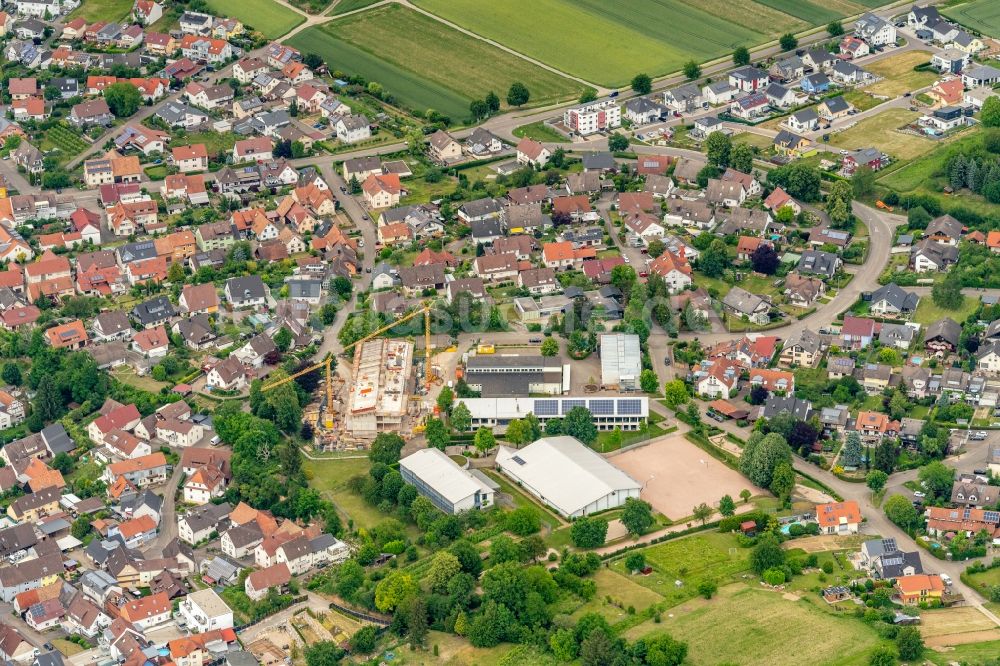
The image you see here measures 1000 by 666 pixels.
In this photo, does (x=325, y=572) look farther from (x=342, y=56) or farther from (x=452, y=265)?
(x=342, y=56)

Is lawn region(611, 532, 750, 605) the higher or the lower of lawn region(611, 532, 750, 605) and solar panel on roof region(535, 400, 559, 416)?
the lower

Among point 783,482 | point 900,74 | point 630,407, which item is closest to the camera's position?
point 783,482

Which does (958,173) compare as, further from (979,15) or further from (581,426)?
(581,426)

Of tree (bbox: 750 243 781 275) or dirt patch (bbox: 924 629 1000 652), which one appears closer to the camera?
dirt patch (bbox: 924 629 1000 652)

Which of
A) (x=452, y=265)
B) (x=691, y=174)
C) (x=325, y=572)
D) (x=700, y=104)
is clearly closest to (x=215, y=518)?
(x=325, y=572)

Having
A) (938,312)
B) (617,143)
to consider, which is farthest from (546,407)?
(617,143)

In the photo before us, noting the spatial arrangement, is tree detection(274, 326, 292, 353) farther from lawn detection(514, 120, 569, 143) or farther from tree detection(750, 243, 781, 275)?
lawn detection(514, 120, 569, 143)

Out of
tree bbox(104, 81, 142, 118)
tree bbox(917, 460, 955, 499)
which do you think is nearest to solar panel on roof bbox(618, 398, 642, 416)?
tree bbox(917, 460, 955, 499)
